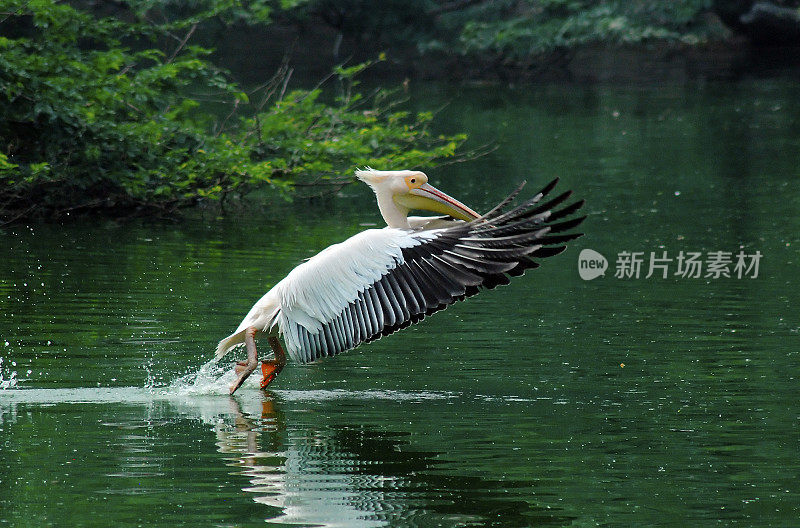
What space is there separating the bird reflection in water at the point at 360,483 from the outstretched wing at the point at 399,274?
23.9 inches

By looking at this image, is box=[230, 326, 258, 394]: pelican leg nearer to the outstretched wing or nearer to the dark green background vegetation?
the outstretched wing

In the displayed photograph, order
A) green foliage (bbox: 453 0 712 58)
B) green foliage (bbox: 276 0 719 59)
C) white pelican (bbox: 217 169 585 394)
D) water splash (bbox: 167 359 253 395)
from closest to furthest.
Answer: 1. white pelican (bbox: 217 169 585 394)
2. water splash (bbox: 167 359 253 395)
3. green foliage (bbox: 453 0 712 58)
4. green foliage (bbox: 276 0 719 59)

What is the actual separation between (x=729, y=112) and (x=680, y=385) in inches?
760

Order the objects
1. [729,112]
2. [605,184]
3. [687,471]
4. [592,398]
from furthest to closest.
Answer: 1. [729,112]
2. [605,184]
3. [592,398]
4. [687,471]

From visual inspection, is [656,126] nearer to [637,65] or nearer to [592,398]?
[637,65]

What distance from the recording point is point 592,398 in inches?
298

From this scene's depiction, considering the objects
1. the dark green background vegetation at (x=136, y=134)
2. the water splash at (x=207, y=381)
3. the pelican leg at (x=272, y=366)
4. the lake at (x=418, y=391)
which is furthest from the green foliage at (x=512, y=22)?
the pelican leg at (x=272, y=366)

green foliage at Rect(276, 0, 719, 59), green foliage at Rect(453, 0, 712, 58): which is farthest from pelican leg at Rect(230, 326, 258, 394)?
green foliage at Rect(453, 0, 712, 58)

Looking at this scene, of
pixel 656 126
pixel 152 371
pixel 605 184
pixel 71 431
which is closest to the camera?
pixel 71 431

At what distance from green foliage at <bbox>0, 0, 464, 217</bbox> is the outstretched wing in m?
6.73

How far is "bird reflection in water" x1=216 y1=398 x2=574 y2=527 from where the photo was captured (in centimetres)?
549

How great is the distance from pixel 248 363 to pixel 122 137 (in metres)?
7.17

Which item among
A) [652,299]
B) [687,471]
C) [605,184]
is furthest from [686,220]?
[687,471]

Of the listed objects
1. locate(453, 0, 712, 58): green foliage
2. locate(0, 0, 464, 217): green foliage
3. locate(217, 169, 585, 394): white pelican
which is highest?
locate(453, 0, 712, 58): green foliage
